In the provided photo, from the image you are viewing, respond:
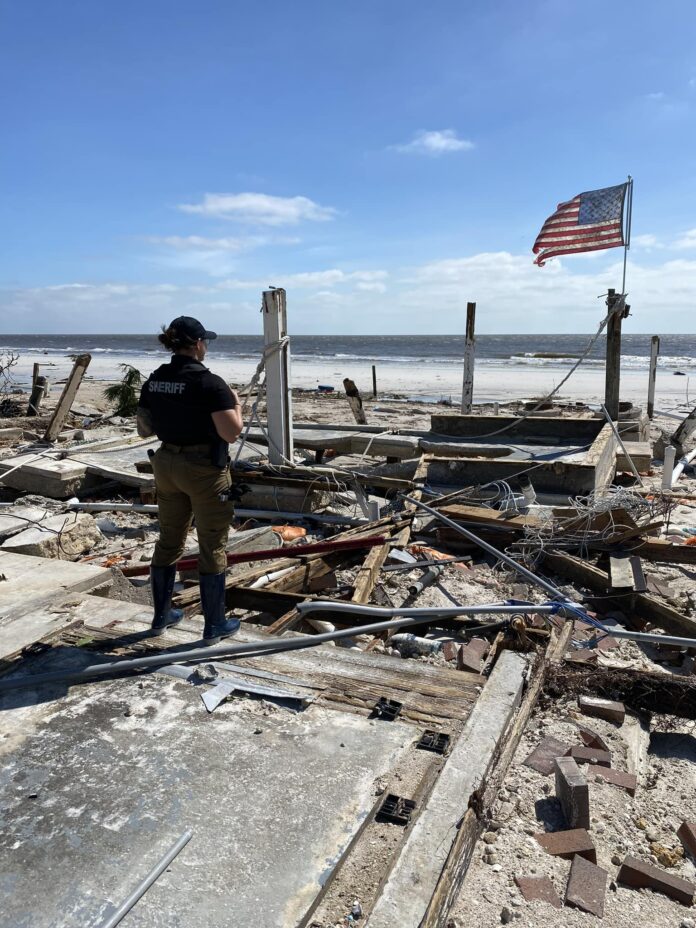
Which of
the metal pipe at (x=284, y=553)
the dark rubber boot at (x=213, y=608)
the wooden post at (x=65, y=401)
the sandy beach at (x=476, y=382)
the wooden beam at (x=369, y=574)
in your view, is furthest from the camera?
the sandy beach at (x=476, y=382)

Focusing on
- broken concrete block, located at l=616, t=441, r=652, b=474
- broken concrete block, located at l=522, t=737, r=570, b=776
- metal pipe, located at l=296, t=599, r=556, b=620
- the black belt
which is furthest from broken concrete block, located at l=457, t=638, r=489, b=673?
broken concrete block, located at l=616, t=441, r=652, b=474

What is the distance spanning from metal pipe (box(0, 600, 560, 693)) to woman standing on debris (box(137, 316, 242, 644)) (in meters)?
0.28

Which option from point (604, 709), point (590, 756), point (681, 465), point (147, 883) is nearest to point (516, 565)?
point (604, 709)

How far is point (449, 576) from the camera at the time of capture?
261 inches

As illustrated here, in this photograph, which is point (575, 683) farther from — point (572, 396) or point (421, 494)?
point (572, 396)

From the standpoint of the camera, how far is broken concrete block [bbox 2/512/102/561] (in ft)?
22.0

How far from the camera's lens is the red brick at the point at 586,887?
260 centimetres

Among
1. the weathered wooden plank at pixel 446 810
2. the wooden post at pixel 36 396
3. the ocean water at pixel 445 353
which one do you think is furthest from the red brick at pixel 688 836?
the ocean water at pixel 445 353

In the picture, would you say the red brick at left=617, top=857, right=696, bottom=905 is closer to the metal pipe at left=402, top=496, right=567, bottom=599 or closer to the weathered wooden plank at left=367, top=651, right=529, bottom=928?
the weathered wooden plank at left=367, top=651, right=529, bottom=928

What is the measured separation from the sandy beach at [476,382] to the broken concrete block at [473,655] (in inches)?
695

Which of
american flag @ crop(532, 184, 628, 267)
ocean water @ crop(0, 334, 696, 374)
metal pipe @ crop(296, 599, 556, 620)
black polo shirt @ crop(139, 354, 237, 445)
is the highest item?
american flag @ crop(532, 184, 628, 267)

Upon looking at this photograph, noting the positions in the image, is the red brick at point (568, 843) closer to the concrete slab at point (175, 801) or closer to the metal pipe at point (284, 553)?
the concrete slab at point (175, 801)

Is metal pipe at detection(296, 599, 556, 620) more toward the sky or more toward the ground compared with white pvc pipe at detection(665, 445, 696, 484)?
more toward the sky

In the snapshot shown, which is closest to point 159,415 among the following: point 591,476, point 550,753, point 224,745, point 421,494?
point 224,745
